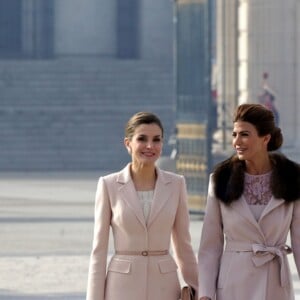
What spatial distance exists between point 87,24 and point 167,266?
1443 inches

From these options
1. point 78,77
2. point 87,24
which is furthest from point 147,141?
point 87,24

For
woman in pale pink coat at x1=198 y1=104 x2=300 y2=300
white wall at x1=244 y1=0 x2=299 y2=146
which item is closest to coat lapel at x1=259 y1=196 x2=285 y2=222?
woman in pale pink coat at x1=198 y1=104 x2=300 y2=300

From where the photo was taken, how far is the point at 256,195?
6.93m

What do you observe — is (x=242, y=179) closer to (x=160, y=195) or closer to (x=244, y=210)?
(x=244, y=210)

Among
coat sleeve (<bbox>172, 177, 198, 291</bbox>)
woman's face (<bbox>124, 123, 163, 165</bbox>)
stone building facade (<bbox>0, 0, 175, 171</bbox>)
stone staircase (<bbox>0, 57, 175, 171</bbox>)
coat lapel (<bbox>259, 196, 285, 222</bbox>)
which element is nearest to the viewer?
coat lapel (<bbox>259, 196, 285, 222</bbox>)

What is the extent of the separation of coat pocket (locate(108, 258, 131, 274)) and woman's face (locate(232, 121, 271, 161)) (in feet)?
2.45

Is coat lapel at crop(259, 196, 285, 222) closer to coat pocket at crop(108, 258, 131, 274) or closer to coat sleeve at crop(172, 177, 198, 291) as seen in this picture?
coat sleeve at crop(172, 177, 198, 291)

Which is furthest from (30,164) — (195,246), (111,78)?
(195,246)

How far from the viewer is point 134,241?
23.4 feet

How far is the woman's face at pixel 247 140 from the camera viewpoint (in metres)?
6.82

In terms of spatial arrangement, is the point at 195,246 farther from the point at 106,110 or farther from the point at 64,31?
the point at 64,31

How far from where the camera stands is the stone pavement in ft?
42.1

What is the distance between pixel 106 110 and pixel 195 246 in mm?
20574

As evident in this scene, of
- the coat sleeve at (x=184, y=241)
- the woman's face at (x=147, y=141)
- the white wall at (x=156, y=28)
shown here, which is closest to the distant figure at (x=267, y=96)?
the white wall at (x=156, y=28)
